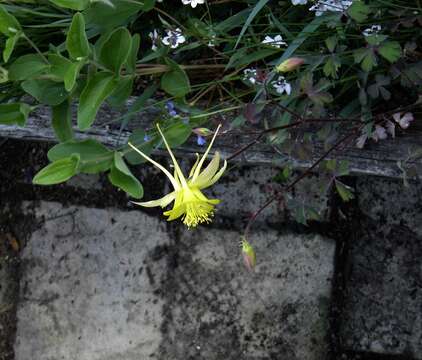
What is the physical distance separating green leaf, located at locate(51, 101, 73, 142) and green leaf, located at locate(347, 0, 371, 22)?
51 cm

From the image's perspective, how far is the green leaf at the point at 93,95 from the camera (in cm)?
105

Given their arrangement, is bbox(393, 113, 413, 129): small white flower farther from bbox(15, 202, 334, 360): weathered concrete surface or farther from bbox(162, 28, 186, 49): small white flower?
bbox(15, 202, 334, 360): weathered concrete surface

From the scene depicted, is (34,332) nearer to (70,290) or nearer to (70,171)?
(70,290)

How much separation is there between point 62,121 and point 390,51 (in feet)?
1.88

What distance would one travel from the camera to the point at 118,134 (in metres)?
1.40

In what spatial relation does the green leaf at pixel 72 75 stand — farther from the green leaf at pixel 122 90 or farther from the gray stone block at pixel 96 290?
the gray stone block at pixel 96 290

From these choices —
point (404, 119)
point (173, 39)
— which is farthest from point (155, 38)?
point (404, 119)

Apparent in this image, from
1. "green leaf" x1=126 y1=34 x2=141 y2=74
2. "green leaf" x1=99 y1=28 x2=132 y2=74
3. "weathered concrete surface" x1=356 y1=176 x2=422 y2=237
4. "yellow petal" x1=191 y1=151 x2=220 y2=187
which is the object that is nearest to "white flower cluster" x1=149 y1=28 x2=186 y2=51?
"green leaf" x1=126 y1=34 x2=141 y2=74

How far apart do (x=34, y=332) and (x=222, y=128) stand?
0.95 metres

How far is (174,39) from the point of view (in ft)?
4.11

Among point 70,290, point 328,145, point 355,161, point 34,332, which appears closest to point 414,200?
point 355,161

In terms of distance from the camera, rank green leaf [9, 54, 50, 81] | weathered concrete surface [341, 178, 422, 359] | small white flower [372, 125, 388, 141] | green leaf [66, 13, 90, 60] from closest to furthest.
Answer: green leaf [66, 13, 90, 60]
green leaf [9, 54, 50, 81]
small white flower [372, 125, 388, 141]
weathered concrete surface [341, 178, 422, 359]

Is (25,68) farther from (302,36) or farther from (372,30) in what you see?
(372,30)

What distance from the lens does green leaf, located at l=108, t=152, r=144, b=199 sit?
1048mm
